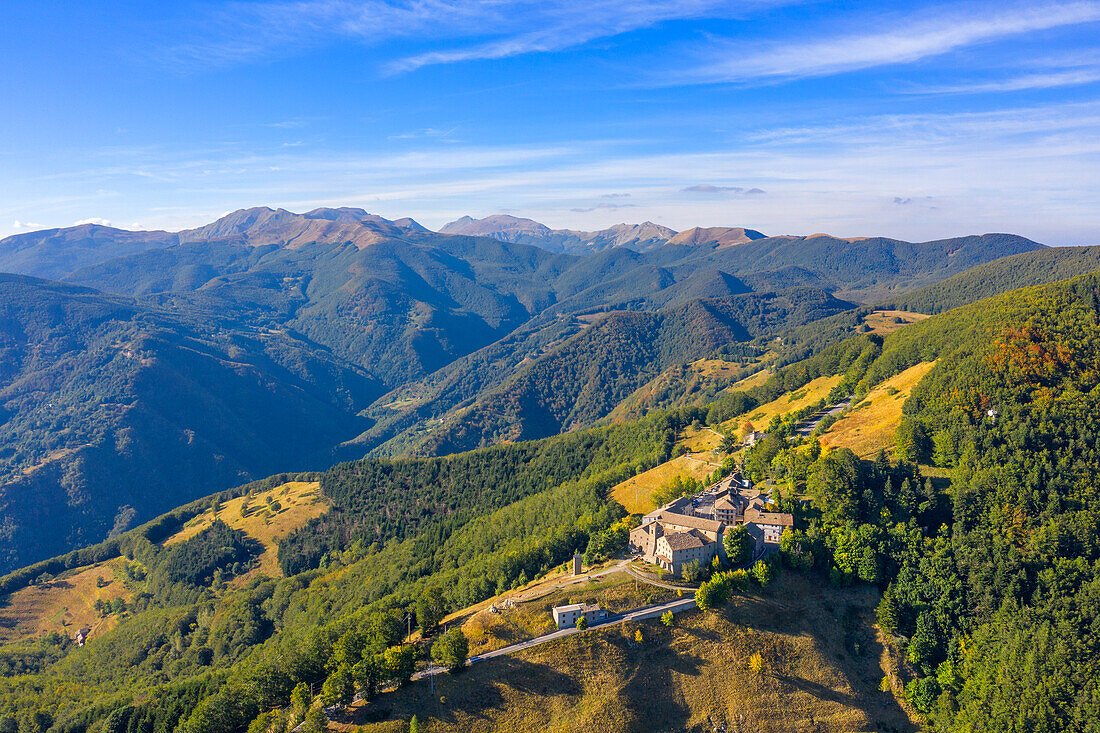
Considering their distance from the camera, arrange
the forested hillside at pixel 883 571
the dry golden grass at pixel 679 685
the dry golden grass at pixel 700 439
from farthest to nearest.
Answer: the dry golden grass at pixel 700 439
the forested hillside at pixel 883 571
the dry golden grass at pixel 679 685

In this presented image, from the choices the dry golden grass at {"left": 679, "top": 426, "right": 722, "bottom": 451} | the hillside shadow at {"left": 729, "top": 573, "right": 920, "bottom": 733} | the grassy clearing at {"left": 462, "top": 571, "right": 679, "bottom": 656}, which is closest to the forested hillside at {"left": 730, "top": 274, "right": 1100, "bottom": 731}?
the hillside shadow at {"left": 729, "top": 573, "right": 920, "bottom": 733}

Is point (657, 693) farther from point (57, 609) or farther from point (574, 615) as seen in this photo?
point (57, 609)

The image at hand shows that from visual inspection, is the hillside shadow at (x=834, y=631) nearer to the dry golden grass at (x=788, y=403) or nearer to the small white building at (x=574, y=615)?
the small white building at (x=574, y=615)

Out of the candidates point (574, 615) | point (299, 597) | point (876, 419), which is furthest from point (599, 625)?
point (299, 597)

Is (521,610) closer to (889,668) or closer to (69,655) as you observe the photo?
(889,668)

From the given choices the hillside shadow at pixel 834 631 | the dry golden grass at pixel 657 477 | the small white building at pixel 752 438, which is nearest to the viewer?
the hillside shadow at pixel 834 631

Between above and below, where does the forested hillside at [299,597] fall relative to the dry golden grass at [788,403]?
below

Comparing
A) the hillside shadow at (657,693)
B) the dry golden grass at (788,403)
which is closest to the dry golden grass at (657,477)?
the dry golden grass at (788,403)
